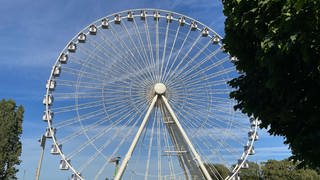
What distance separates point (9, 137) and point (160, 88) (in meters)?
18.9

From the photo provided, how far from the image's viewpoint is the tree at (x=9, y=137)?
39.8 meters

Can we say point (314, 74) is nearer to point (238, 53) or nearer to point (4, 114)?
point (238, 53)

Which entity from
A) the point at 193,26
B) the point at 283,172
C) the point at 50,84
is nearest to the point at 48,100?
the point at 50,84

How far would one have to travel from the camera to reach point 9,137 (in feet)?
134

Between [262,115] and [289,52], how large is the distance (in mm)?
2757

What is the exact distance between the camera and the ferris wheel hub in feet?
101

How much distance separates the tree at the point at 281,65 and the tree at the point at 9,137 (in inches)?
1326

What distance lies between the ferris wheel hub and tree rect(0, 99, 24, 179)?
1813cm

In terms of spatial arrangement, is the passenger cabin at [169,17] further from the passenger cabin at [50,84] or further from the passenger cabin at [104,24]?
the passenger cabin at [50,84]

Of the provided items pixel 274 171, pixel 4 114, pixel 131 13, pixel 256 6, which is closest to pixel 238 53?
pixel 256 6

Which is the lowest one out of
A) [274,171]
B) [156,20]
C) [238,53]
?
[274,171]

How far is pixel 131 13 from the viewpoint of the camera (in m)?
33.5

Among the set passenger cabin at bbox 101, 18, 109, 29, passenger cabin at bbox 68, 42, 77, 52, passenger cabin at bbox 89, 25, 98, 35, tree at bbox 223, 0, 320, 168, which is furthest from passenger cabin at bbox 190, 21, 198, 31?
tree at bbox 223, 0, 320, 168

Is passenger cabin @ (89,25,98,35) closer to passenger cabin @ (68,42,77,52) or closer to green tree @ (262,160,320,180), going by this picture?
passenger cabin @ (68,42,77,52)
